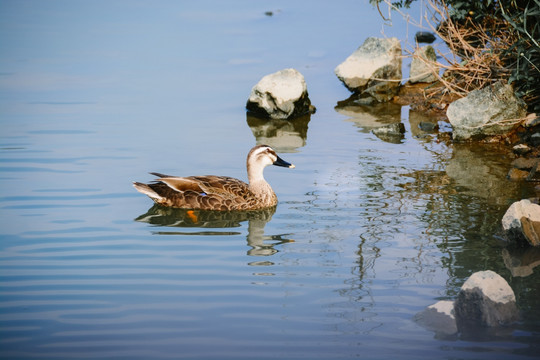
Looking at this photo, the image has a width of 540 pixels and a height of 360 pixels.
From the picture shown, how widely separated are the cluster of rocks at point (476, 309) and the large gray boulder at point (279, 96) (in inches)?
367

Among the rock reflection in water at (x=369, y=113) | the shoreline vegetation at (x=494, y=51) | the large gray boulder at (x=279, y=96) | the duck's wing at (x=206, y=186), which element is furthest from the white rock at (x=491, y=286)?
the large gray boulder at (x=279, y=96)

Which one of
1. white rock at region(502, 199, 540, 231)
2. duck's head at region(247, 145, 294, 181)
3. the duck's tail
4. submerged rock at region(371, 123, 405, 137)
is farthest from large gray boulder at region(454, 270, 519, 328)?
submerged rock at region(371, 123, 405, 137)

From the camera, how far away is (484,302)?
741 cm

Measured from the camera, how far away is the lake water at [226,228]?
7.32 metres

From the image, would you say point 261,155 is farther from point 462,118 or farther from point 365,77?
point 365,77

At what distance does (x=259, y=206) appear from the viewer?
1136 centimetres

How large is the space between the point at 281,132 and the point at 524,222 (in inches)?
270

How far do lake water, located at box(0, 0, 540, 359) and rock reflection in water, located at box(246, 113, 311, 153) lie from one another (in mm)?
67

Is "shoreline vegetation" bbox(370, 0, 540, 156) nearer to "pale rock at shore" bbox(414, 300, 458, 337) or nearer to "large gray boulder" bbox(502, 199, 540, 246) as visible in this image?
"large gray boulder" bbox(502, 199, 540, 246)

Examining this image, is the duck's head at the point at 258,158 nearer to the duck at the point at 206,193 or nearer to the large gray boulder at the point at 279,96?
the duck at the point at 206,193

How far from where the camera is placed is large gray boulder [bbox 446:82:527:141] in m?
14.3

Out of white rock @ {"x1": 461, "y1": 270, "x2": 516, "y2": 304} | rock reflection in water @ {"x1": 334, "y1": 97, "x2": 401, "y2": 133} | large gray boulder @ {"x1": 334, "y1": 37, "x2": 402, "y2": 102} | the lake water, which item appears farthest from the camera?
large gray boulder @ {"x1": 334, "y1": 37, "x2": 402, "y2": 102}

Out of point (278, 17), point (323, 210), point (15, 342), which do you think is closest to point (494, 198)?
point (323, 210)

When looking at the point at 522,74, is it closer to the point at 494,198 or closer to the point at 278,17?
the point at 494,198
